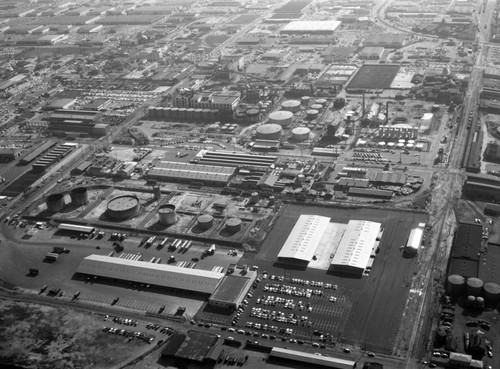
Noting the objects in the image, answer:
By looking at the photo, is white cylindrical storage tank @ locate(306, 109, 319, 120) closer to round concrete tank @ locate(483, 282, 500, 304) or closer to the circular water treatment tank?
the circular water treatment tank

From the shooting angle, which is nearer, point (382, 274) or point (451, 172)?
point (382, 274)

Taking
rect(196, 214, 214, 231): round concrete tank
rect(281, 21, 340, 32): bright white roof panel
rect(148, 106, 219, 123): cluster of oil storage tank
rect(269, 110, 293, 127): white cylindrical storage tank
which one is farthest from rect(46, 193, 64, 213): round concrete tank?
rect(281, 21, 340, 32): bright white roof panel

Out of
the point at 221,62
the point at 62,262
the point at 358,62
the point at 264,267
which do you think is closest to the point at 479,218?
the point at 264,267

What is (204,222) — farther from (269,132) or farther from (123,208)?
(269,132)

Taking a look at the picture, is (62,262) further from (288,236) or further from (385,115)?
(385,115)

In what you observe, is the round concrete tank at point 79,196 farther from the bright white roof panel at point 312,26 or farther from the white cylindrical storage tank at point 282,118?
the bright white roof panel at point 312,26

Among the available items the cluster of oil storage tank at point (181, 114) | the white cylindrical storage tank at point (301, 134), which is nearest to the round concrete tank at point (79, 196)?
the cluster of oil storage tank at point (181, 114)

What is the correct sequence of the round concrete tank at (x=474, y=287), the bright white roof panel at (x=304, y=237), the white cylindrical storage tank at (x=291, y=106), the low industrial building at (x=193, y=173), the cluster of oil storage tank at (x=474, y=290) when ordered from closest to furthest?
the cluster of oil storage tank at (x=474, y=290) < the round concrete tank at (x=474, y=287) < the bright white roof panel at (x=304, y=237) < the low industrial building at (x=193, y=173) < the white cylindrical storage tank at (x=291, y=106)
